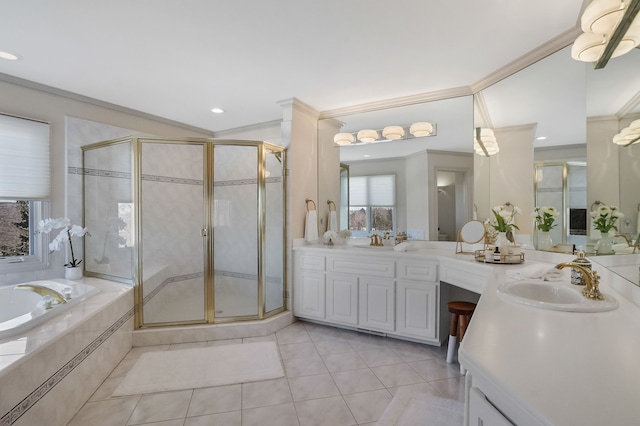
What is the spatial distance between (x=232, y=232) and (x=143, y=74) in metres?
1.62

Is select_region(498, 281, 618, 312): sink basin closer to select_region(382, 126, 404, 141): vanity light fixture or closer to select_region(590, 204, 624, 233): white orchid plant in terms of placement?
select_region(590, 204, 624, 233): white orchid plant

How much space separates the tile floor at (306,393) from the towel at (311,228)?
3.74 feet

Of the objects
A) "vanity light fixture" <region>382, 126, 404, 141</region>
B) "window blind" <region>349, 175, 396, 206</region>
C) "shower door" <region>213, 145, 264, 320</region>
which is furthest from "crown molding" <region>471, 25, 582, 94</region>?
"shower door" <region>213, 145, 264, 320</region>

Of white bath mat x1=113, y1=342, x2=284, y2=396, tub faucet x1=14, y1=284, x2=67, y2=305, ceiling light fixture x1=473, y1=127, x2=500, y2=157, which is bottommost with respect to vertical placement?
white bath mat x1=113, y1=342, x2=284, y2=396

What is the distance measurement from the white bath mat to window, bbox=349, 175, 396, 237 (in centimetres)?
154

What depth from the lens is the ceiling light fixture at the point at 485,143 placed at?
2707 millimetres

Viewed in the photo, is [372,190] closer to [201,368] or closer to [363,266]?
[363,266]

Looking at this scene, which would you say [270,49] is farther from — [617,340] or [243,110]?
[617,340]

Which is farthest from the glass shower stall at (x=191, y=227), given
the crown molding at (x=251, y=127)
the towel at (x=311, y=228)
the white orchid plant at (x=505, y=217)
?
the white orchid plant at (x=505, y=217)

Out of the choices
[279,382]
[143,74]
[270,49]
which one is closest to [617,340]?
[279,382]

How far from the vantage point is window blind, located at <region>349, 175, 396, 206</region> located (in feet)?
10.9

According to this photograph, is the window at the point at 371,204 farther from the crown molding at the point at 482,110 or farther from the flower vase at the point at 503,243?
the flower vase at the point at 503,243

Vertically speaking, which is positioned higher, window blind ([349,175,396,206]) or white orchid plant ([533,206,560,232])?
window blind ([349,175,396,206])

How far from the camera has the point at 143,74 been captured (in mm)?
2674
